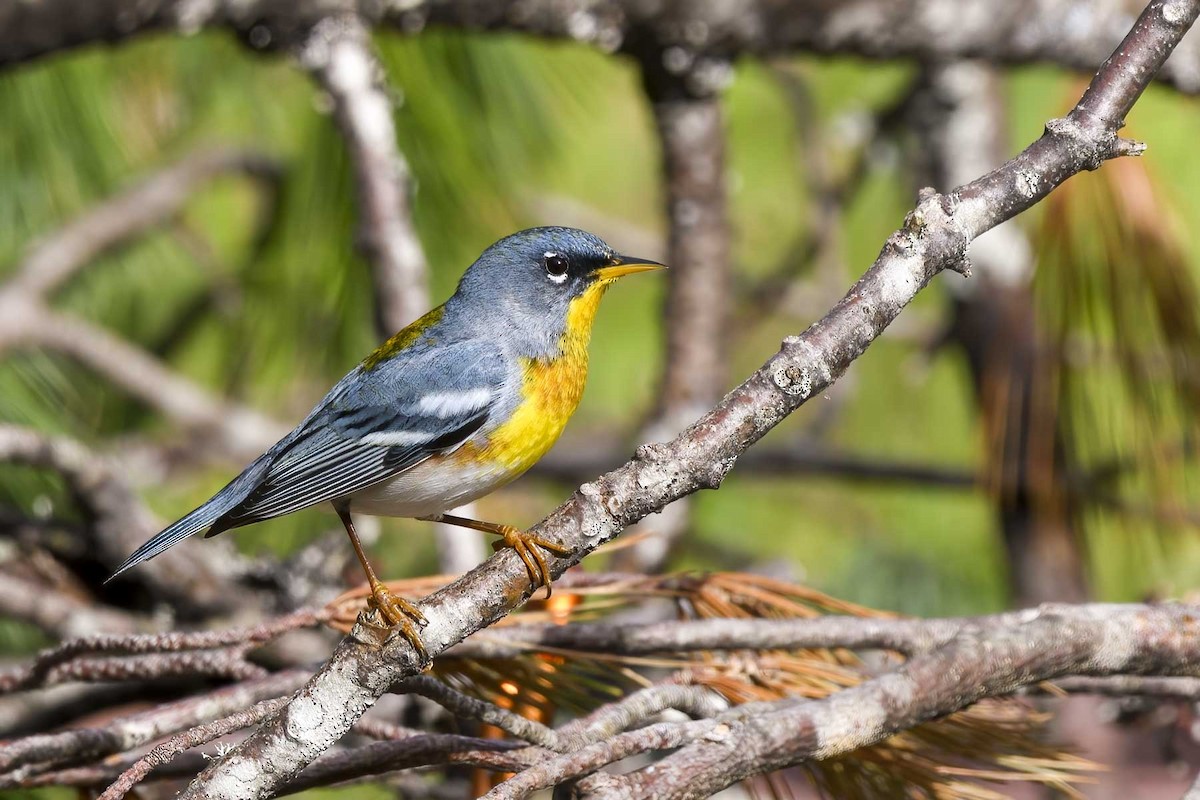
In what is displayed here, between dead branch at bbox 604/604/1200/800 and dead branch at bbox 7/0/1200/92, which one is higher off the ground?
dead branch at bbox 7/0/1200/92

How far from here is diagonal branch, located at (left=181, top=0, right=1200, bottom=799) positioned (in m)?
1.31

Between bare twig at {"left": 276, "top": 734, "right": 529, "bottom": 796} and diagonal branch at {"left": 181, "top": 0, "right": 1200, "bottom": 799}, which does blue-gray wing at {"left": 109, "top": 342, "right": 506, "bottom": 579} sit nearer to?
bare twig at {"left": 276, "top": 734, "right": 529, "bottom": 796}

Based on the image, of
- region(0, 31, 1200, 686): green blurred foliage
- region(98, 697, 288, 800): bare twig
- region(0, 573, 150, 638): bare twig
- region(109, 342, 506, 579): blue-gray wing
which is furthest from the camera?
region(0, 31, 1200, 686): green blurred foliage

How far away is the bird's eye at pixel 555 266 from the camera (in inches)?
99.0

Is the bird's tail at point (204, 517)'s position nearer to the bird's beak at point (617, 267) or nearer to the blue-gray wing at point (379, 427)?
the blue-gray wing at point (379, 427)

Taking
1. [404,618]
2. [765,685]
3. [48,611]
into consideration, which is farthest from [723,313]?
[404,618]

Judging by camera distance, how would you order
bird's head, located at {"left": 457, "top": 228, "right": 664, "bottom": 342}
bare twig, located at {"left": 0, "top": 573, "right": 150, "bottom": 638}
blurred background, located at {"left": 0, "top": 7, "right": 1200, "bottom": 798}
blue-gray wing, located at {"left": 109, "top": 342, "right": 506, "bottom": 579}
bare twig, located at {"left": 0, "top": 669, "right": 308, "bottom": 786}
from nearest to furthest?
bare twig, located at {"left": 0, "top": 669, "right": 308, "bottom": 786} < blue-gray wing, located at {"left": 109, "top": 342, "right": 506, "bottom": 579} < bare twig, located at {"left": 0, "top": 573, "right": 150, "bottom": 638} < bird's head, located at {"left": 457, "top": 228, "right": 664, "bottom": 342} < blurred background, located at {"left": 0, "top": 7, "right": 1200, "bottom": 798}

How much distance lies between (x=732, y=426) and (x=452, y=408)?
0.92m

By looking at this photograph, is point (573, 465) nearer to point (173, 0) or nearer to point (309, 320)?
point (309, 320)

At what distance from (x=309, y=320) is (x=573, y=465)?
88cm

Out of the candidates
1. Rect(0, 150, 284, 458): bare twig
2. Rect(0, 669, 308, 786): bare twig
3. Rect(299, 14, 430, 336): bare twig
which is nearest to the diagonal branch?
Rect(0, 669, 308, 786): bare twig

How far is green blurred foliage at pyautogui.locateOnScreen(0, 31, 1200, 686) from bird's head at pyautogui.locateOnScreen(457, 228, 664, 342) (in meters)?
0.68

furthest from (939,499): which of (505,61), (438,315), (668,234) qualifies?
(438,315)

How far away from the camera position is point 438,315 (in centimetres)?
244
